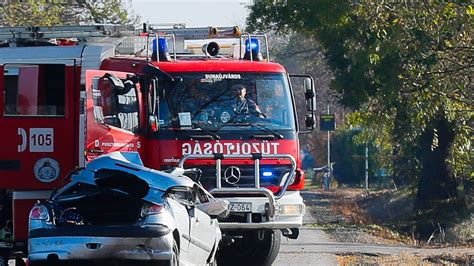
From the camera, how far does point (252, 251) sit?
18.3 m

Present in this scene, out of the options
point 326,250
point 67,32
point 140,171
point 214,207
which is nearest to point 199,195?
point 214,207

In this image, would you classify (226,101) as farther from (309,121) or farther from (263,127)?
(309,121)

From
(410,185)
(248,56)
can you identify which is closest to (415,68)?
(248,56)

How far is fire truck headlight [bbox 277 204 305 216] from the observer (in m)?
16.6

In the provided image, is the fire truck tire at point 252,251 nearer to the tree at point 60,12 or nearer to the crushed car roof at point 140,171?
the crushed car roof at point 140,171

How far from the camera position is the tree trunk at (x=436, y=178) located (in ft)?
119

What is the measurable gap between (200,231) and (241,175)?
2579 millimetres

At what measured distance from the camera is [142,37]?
1780cm

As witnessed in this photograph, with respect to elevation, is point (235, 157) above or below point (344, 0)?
below

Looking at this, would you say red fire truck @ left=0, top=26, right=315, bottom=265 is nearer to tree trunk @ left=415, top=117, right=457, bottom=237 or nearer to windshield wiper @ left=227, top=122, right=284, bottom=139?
windshield wiper @ left=227, top=122, right=284, bottom=139

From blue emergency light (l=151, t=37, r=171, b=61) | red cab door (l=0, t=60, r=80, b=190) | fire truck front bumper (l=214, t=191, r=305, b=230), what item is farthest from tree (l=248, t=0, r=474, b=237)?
red cab door (l=0, t=60, r=80, b=190)

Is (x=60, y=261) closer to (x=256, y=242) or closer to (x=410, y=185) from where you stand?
(x=256, y=242)

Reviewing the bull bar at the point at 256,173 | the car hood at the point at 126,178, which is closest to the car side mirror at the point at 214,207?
the bull bar at the point at 256,173

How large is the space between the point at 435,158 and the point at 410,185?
7227 millimetres
